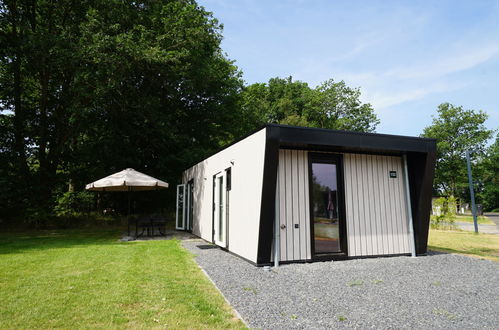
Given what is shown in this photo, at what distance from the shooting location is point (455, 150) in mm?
34031

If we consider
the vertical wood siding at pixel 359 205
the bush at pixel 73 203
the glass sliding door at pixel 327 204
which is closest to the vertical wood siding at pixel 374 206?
the vertical wood siding at pixel 359 205

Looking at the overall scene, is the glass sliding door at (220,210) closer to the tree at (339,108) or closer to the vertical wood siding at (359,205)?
the vertical wood siding at (359,205)

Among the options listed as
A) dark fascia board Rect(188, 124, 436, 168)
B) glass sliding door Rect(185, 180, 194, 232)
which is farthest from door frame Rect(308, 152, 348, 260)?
glass sliding door Rect(185, 180, 194, 232)

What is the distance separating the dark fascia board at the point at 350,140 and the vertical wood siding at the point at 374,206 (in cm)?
A: 46

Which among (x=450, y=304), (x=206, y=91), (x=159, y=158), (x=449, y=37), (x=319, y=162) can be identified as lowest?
(x=450, y=304)

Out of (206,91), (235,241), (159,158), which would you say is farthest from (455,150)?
(235,241)

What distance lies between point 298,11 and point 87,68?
332 inches

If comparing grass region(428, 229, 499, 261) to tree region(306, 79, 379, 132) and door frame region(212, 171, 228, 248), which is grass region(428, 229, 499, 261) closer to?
door frame region(212, 171, 228, 248)

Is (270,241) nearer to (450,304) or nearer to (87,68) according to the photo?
(450,304)

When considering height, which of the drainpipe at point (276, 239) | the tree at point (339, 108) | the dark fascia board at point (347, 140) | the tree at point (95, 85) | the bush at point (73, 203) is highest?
the tree at point (339, 108)

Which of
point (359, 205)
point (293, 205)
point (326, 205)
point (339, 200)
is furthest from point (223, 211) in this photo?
point (359, 205)

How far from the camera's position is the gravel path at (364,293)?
274cm

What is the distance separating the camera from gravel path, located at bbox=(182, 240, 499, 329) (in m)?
2.74

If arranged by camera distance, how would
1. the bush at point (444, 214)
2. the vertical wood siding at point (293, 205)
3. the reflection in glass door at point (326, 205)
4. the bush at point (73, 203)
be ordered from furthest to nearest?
1. the bush at point (444, 214)
2. the bush at point (73, 203)
3. the reflection in glass door at point (326, 205)
4. the vertical wood siding at point (293, 205)
